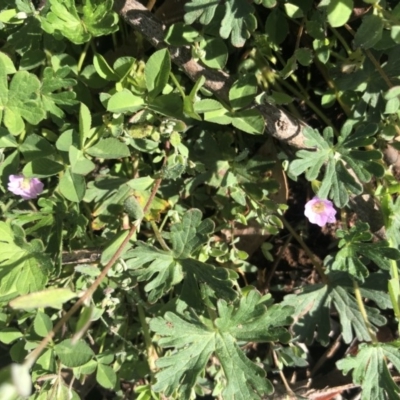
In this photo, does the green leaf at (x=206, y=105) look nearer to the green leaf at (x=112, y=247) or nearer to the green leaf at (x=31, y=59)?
the green leaf at (x=112, y=247)

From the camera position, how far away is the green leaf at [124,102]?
176 cm

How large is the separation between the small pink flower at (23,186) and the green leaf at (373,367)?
1.27 metres

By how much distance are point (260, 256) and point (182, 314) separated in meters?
0.70

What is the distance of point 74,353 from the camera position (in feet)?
6.59

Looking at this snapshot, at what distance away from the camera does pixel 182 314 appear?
6.41 ft

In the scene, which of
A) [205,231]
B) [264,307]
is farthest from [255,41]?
[264,307]

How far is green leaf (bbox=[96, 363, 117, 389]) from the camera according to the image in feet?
7.27

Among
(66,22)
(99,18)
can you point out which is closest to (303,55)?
(99,18)

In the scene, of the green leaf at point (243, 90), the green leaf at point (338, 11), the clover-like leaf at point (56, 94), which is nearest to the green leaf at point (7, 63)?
the clover-like leaf at point (56, 94)

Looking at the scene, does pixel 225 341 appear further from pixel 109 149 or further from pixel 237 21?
pixel 237 21

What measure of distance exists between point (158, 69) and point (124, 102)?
0.16 m

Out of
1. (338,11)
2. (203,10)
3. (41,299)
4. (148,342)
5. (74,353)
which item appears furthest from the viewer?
(148,342)

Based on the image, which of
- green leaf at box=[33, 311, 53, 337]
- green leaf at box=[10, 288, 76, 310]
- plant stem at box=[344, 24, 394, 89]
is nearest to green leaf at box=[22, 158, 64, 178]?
green leaf at box=[33, 311, 53, 337]

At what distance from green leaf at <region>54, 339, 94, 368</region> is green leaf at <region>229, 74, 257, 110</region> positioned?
1033mm
